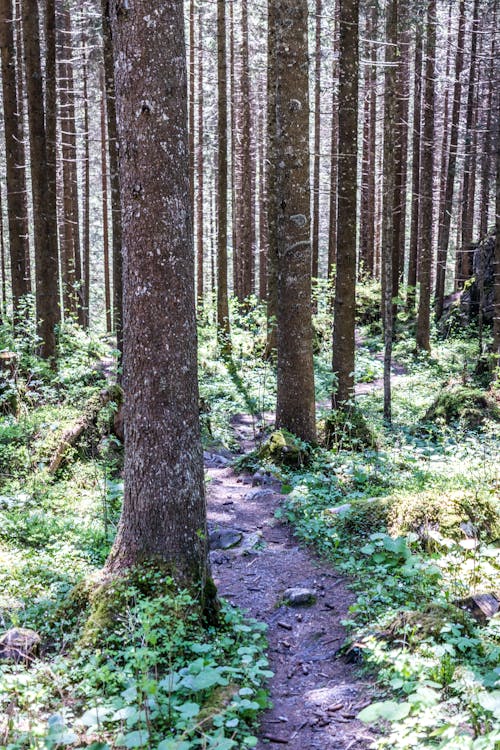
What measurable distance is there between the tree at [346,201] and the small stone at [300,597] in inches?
183

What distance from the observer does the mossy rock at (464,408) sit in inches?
425

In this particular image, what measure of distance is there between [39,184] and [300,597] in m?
10.7

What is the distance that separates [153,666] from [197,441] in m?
1.49

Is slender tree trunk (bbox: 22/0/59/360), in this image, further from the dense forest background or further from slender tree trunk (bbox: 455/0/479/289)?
slender tree trunk (bbox: 455/0/479/289)

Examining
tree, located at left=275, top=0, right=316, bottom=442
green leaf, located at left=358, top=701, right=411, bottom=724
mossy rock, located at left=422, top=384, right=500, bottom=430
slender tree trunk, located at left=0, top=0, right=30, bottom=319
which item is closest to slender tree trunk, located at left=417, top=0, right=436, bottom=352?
mossy rock, located at left=422, top=384, right=500, bottom=430

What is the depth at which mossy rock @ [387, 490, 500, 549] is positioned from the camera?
548cm

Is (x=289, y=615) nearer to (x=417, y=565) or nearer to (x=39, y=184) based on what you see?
(x=417, y=565)

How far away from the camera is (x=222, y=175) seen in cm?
1669

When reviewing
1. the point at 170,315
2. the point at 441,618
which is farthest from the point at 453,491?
the point at 170,315

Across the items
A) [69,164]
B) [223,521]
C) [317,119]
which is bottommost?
[223,521]

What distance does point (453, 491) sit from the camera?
602 centimetres

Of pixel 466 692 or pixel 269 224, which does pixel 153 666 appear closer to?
pixel 466 692

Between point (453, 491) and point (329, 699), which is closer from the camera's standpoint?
point (329, 699)

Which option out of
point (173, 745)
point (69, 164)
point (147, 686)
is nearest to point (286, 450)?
point (147, 686)
